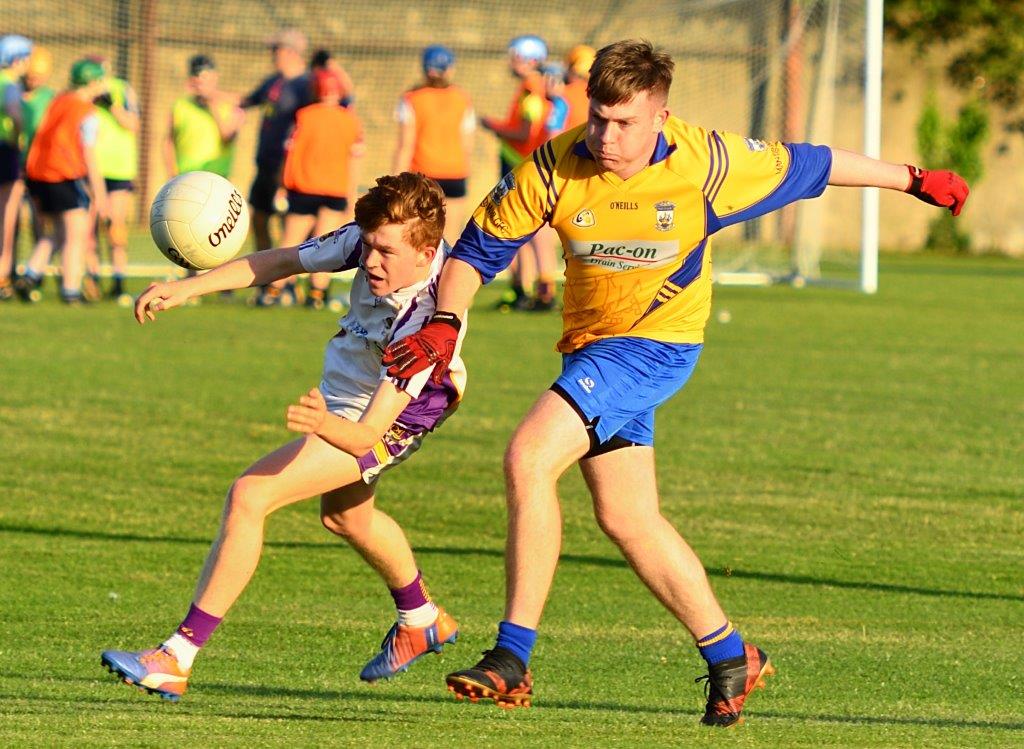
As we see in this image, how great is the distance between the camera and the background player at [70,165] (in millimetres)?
15984

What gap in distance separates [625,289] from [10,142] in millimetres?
13109

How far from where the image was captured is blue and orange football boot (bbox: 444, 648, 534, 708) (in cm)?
448

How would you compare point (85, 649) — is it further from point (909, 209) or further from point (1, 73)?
point (909, 209)

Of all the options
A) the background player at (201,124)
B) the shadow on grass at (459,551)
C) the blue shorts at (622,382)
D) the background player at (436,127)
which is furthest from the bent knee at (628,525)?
the background player at (201,124)

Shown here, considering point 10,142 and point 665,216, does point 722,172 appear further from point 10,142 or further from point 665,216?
point 10,142

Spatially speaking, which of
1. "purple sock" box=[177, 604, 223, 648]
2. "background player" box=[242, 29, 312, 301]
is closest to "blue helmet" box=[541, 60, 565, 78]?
"background player" box=[242, 29, 312, 301]

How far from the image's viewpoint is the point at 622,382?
16.2 ft

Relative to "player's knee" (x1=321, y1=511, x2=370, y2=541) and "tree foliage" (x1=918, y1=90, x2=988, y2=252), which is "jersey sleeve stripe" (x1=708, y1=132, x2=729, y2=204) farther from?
"tree foliage" (x1=918, y1=90, x2=988, y2=252)

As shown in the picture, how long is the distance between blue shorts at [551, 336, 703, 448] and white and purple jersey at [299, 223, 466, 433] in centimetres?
41

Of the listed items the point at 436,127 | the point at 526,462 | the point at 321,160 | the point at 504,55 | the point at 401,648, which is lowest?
the point at 401,648

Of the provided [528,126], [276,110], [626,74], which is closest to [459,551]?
[626,74]

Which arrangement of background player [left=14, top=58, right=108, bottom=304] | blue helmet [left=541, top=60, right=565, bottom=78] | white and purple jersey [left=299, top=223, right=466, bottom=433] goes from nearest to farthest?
white and purple jersey [left=299, top=223, right=466, bottom=433], background player [left=14, top=58, right=108, bottom=304], blue helmet [left=541, top=60, right=565, bottom=78]

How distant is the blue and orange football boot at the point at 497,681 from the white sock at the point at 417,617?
0.88 metres

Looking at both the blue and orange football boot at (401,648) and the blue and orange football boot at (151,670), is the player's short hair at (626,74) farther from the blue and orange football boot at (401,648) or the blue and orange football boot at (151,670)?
the blue and orange football boot at (151,670)
